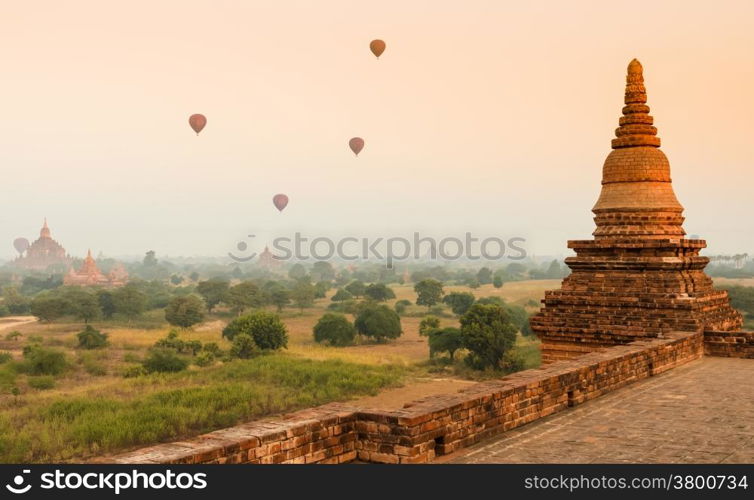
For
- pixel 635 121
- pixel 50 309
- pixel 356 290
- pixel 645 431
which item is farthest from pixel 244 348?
pixel 356 290

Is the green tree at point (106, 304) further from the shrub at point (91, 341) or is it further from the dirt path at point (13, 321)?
A: the shrub at point (91, 341)

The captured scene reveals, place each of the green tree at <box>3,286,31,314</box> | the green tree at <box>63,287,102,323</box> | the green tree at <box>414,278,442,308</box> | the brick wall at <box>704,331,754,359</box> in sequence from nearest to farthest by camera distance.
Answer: the brick wall at <box>704,331,754,359</box>
the green tree at <box>63,287,102,323</box>
the green tree at <box>3,286,31,314</box>
the green tree at <box>414,278,442,308</box>

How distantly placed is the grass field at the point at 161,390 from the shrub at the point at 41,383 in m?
0.05

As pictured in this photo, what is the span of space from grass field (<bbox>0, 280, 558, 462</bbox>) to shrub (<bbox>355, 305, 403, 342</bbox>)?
86 cm

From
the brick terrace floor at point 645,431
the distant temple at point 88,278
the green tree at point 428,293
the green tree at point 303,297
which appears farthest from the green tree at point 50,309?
the brick terrace floor at point 645,431

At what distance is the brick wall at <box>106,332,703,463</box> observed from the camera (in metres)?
7.15

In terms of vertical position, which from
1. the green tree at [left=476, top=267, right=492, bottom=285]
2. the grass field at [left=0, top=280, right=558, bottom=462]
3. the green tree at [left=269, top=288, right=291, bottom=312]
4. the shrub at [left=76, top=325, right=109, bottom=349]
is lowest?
the grass field at [left=0, top=280, right=558, bottom=462]

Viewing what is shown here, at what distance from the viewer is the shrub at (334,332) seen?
2196 inches

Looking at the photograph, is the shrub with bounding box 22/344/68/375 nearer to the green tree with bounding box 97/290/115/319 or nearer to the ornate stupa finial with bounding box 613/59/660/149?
the green tree with bounding box 97/290/115/319

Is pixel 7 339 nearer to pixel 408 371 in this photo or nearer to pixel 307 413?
pixel 408 371

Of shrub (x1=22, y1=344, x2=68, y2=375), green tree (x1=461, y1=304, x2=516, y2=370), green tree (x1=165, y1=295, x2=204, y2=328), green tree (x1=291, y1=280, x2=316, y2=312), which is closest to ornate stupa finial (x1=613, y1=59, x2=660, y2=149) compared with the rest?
green tree (x1=461, y1=304, x2=516, y2=370)

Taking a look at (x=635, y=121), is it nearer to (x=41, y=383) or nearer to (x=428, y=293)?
(x=41, y=383)
